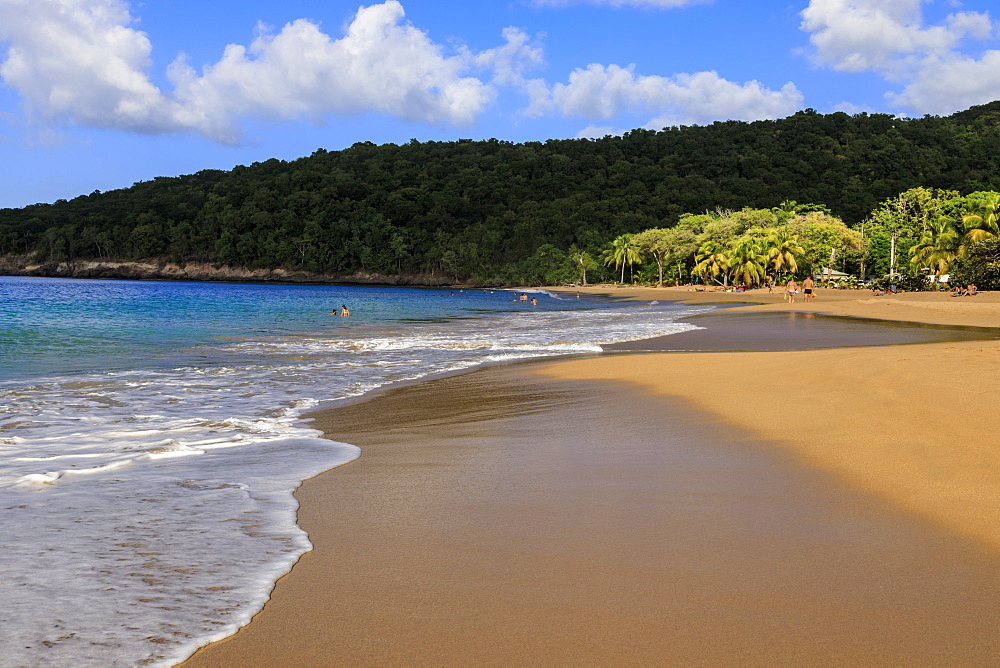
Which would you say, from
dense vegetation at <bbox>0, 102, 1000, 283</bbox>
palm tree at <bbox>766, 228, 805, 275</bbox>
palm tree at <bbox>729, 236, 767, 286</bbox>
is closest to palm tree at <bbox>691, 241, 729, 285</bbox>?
palm tree at <bbox>729, 236, 767, 286</bbox>

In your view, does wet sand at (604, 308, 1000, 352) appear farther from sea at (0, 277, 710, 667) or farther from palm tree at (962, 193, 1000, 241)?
palm tree at (962, 193, 1000, 241)

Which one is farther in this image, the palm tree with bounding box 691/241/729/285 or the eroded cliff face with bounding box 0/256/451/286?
the eroded cliff face with bounding box 0/256/451/286

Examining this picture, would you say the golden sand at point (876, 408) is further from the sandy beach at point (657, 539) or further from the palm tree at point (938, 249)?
the palm tree at point (938, 249)

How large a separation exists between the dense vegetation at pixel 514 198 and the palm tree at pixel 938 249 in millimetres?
38011

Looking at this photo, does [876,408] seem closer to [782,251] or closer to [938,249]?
[938,249]

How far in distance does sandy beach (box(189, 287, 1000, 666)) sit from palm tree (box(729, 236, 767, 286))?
228 feet

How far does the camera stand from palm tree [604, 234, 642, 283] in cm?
10650

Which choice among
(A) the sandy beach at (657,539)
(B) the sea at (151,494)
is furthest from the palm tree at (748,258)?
(A) the sandy beach at (657,539)

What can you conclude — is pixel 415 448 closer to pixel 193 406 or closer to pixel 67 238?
pixel 193 406

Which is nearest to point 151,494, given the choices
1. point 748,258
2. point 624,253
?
point 748,258

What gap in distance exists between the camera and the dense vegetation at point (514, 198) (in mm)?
119312

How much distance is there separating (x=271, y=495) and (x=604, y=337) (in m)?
16.3

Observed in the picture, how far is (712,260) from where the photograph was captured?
83438 mm

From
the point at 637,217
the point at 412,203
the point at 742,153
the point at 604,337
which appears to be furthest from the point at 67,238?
the point at 604,337
